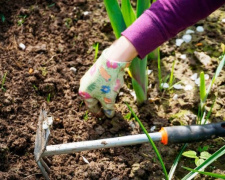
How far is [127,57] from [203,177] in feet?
2.24

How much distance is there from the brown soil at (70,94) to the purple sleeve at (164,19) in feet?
1.63

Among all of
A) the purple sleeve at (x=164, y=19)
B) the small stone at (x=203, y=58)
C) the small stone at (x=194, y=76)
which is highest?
the purple sleeve at (x=164, y=19)

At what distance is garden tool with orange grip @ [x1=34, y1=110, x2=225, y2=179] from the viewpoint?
4.54ft

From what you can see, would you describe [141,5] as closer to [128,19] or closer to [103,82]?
[128,19]

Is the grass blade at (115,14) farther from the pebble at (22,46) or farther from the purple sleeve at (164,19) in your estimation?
the pebble at (22,46)

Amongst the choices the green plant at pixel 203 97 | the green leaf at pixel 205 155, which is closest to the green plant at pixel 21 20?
the green plant at pixel 203 97

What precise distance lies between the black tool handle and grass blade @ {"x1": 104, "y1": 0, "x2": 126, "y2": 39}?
526mm

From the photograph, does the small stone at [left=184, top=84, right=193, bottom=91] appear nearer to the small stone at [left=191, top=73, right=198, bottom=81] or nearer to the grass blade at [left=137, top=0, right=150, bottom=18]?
the small stone at [left=191, top=73, right=198, bottom=81]

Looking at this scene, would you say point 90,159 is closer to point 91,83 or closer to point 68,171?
point 68,171

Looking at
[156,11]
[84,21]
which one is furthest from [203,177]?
[84,21]

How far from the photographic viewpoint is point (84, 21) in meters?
2.15

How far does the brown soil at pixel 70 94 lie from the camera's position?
1.57 meters

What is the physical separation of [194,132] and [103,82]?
480 millimetres

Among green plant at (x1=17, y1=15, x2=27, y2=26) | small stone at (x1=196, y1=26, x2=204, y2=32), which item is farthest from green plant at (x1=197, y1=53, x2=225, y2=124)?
green plant at (x1=17, y1=15, x2=27, y2=26)
